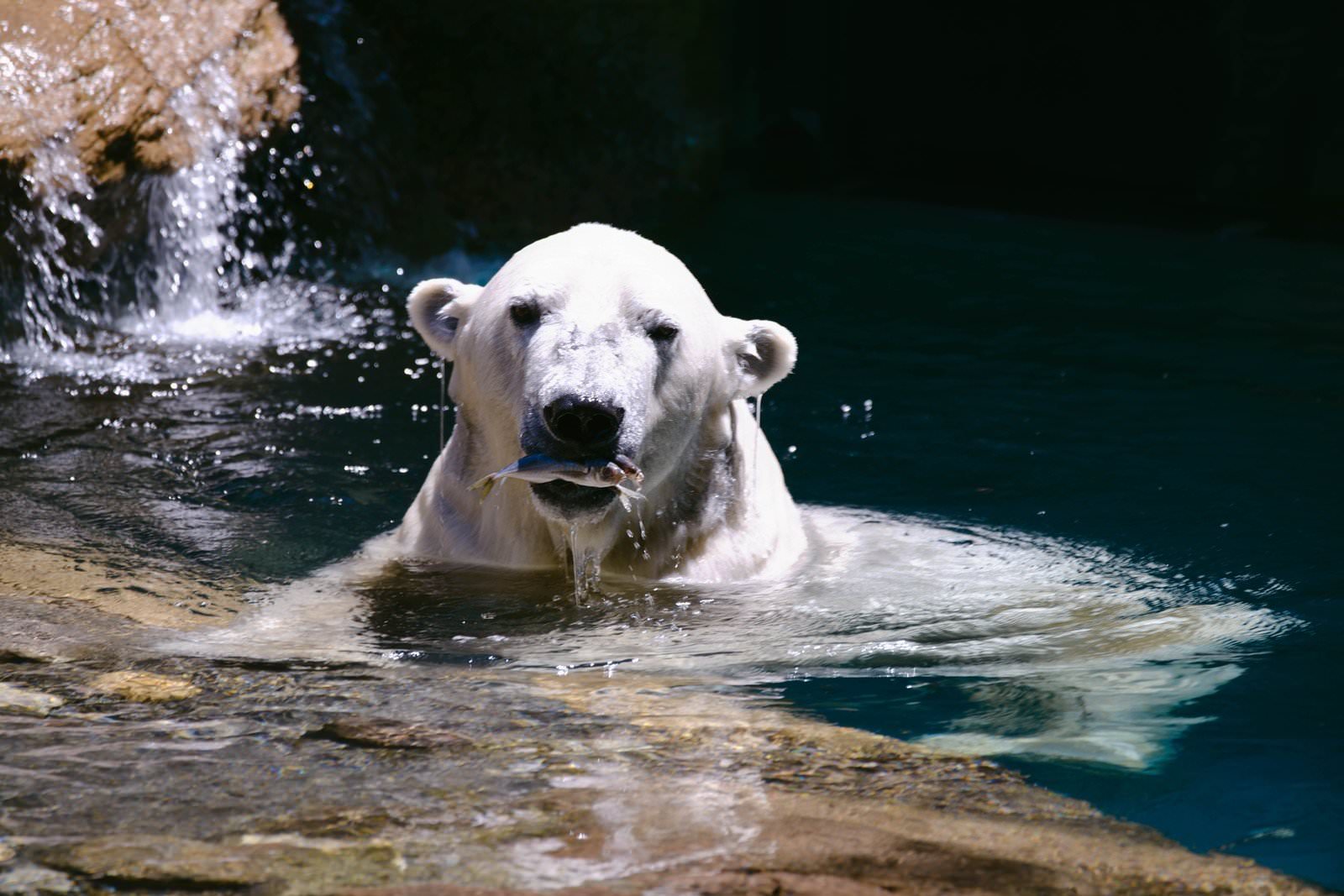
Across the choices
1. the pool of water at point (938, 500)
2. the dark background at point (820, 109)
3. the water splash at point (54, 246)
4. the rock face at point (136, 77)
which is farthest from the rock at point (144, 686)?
the dark background at point (820, 109)

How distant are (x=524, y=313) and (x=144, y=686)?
1191mm

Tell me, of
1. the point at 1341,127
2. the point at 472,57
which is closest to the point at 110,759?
the point at 472,57

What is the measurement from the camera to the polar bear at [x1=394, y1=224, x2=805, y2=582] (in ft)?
11.0

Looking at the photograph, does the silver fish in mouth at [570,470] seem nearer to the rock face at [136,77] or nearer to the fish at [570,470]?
the fish at [570,470]

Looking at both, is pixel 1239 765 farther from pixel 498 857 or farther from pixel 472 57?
pixel 472 57

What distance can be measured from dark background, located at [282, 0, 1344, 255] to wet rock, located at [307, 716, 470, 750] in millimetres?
6268

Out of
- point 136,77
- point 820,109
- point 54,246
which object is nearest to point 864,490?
point 54,246

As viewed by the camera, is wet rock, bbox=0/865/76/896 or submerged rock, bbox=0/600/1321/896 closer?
wet rock, bbox=0/865/76/896

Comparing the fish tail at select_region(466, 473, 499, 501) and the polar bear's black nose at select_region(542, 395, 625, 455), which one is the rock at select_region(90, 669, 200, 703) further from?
the polar bear's black nose at select_region(542, 395, 625, 455)

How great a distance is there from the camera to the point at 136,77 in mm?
7699

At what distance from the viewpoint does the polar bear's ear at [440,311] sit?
387cm

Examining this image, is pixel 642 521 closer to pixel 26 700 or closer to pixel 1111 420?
pixel 26 700

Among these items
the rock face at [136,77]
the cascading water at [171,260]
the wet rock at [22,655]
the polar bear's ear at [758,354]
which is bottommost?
the wet rock at [22,655]

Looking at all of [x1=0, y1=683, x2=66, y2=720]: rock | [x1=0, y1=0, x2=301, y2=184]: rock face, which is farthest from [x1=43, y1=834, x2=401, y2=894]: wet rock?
[x1=0, y1=0, x2=301, y2=184]: rock face
